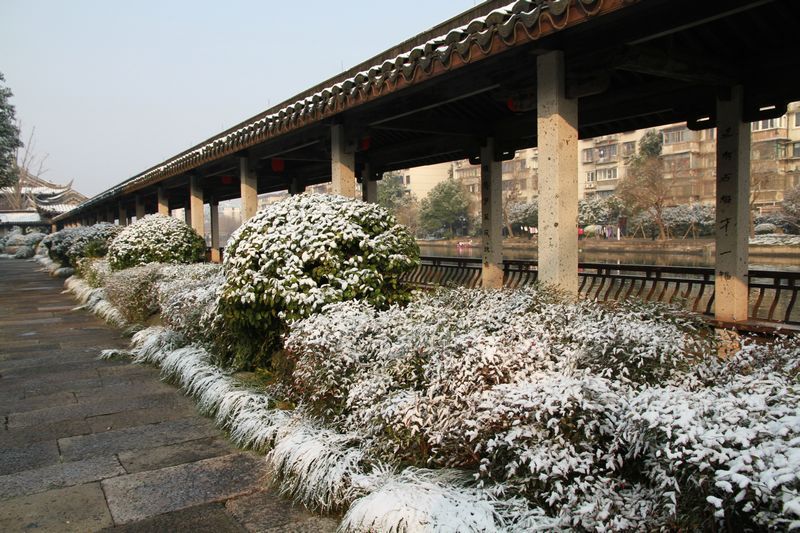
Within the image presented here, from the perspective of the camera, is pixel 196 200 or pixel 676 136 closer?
pixel 196 200

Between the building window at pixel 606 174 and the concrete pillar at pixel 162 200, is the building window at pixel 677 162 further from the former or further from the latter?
the concrete pillar at pixel 162 200

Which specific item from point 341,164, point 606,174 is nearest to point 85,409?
point 341,164

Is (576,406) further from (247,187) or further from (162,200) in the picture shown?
(162,200)

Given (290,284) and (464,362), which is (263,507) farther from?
(290,284)

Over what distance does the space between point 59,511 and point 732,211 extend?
6.41 meters

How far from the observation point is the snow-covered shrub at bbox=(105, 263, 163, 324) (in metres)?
8.97

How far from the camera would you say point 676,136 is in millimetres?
42188

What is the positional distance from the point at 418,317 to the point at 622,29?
2.61 meters

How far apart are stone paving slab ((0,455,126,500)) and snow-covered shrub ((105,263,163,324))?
16.4ft

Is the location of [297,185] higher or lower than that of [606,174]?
lower

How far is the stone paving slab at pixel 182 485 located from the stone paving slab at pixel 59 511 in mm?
68

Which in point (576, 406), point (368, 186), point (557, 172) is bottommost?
point (576, 406)

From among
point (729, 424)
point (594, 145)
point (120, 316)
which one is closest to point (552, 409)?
point (729, 424)

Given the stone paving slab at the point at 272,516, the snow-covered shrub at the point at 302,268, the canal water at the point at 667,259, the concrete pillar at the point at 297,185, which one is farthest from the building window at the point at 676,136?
the stone paving slab at the point at 272,516
